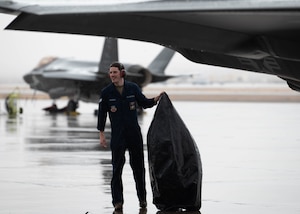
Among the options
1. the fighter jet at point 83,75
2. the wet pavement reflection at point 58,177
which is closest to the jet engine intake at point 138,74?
the fighter jet at point 83,75

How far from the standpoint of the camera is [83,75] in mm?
46719

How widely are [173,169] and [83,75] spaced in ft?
117

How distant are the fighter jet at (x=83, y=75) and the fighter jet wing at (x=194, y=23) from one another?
110 ft

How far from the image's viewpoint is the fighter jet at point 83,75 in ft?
146

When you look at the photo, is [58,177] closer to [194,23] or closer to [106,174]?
[106,174]

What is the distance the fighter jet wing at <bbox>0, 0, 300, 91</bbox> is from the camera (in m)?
8.12

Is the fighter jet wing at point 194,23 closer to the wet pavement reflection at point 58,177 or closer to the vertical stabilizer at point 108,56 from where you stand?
the wet pavement reflection at point 58,177

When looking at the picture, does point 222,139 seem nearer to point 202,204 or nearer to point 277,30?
point 202,204

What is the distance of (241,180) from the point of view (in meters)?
14.5

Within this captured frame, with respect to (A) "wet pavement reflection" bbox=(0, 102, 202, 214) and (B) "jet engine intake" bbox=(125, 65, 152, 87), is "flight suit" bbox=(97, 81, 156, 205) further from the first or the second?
(B) "jet engine intake" bbox=(125, 65, 152, 87)

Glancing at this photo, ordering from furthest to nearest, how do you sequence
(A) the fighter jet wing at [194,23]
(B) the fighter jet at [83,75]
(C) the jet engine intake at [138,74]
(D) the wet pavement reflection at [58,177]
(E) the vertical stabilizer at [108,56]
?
(E) the vertical stabilizer at [108,56] → (B) the fighter jet at [83,75] → (C) the jet engine intake at [138,74] → (D) the wet pavement reflection at [58,177] → (A) the fighter jet wing at [194,23]

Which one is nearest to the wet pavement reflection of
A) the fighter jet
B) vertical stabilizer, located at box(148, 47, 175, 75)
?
the fighter jet

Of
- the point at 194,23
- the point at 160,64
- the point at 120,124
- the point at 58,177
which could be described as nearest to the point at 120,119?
the point at 120,124

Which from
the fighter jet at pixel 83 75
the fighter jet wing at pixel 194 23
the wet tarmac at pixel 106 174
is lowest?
the fighter jet at pixel 83 75
